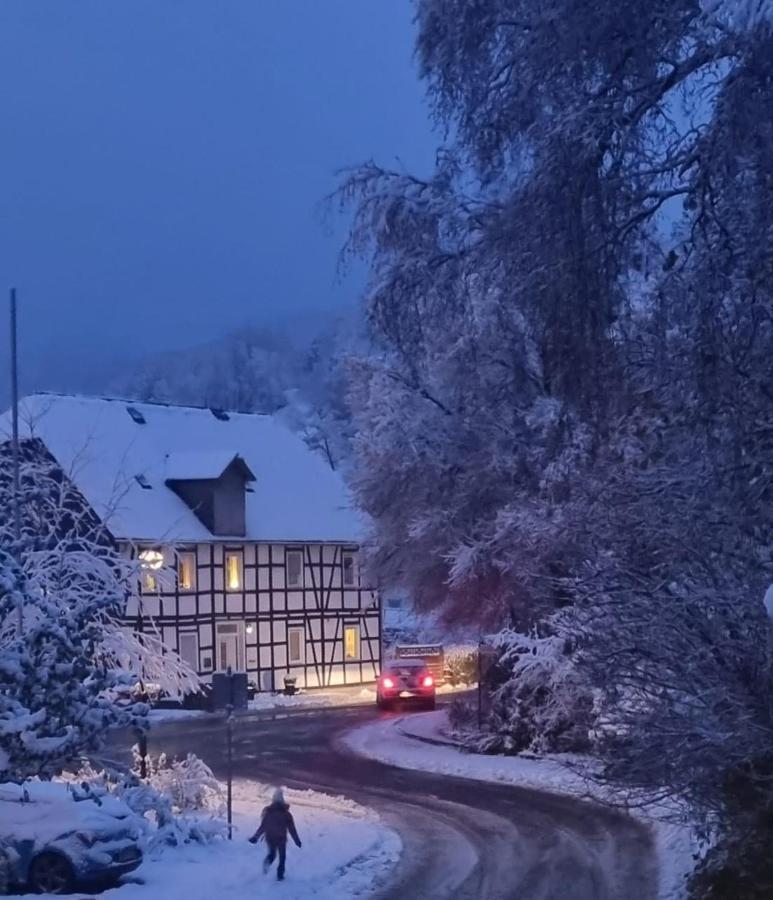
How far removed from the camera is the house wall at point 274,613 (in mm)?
43594

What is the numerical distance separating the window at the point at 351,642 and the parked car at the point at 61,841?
3311 centimetres

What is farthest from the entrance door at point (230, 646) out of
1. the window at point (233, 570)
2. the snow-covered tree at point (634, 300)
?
the snow-covered tree at point (634, 300)

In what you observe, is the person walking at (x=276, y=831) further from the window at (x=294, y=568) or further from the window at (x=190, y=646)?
the window at (x=294, y=568)

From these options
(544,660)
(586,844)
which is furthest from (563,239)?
(544,660)

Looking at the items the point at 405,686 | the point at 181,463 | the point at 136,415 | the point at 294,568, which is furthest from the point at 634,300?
the point at 136,415

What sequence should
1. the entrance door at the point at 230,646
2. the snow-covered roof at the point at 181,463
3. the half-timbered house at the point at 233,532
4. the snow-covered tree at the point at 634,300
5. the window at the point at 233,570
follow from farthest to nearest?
the window at the point at 233,570 < the entrance door at the point at 230,646 < the half-timbered house at the point at 233,532 < the snow-covered roof at the point at 181,463 < the snow-covered tree at the point at 634,300

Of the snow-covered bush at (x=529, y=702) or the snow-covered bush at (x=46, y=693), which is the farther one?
the snow-covered bush at (x=529, y=702)

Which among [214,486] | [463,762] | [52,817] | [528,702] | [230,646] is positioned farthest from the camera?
[230,646]

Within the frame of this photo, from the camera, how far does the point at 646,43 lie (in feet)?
26.9

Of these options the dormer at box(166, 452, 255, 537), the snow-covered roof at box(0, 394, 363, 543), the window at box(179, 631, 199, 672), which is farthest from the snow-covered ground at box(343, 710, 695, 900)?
the dormer at box(166, 452, 255, 537)

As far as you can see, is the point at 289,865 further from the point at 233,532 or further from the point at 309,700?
the point at 233,532

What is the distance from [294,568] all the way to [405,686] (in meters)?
9.50

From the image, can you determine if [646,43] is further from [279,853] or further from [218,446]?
[218,446]

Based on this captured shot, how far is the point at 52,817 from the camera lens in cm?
1535
